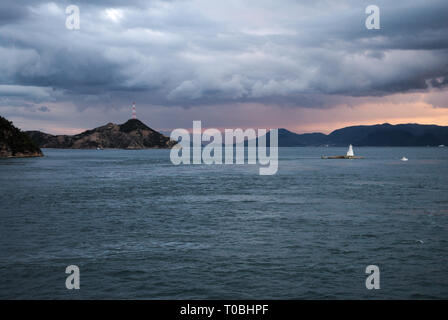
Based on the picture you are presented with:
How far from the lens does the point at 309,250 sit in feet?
105

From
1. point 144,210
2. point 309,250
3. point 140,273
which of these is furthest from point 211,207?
point 140,273

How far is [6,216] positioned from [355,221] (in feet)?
138

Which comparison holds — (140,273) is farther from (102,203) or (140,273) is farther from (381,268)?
(102,203)

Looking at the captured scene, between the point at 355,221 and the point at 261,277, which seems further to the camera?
the point at 355,221

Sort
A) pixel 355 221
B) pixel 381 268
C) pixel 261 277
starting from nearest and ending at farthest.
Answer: pixel 261 277 < pixel 381 268 < pixel 355 221

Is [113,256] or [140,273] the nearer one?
[140,273]

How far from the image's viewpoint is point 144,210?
53.8m

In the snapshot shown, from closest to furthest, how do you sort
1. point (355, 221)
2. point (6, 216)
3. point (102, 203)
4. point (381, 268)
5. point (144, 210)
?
1. point (381, 268)
2. point (355, 221)
3. point (6, 216)
4. point (144, 210)
5. point (102, 203)

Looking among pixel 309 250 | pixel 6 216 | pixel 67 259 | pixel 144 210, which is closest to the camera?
pixel 67 259
